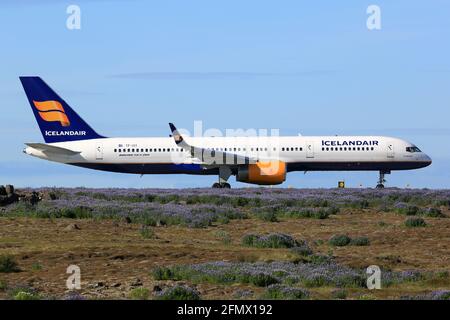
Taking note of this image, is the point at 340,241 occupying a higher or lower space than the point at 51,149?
lower

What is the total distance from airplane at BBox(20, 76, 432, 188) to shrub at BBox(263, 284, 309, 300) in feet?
131

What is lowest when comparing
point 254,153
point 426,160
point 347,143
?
point 426,160

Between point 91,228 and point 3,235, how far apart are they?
396 centimetres

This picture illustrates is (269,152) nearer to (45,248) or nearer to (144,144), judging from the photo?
(144,144)

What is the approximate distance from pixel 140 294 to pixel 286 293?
3.35 m

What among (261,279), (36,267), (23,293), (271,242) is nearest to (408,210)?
(271,242)

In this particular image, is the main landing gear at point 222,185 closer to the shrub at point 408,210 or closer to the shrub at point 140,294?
the shrub at point 408,210

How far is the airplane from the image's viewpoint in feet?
200

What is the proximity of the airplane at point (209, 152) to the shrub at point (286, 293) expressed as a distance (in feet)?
131

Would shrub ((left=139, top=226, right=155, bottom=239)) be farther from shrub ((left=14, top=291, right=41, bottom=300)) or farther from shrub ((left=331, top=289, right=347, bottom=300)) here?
shrub ((left=331, top=289, right=347, bottom=300))

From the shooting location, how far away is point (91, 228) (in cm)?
3612

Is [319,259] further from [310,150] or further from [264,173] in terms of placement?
[310,150]

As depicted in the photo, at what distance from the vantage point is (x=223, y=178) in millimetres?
64125

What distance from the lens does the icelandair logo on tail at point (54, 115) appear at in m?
65.7
